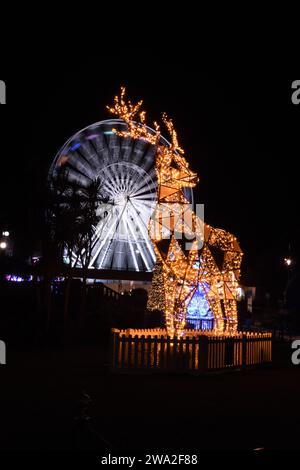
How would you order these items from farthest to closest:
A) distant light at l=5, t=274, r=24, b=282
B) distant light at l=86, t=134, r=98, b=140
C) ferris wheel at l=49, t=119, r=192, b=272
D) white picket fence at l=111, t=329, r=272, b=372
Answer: distant light at l=86, t=134, r=98, b=140 < ferris wheel at l=49, t=119, r=192, b=272 < distant light at l=5, t=274, r=24, b=282 < white picket fence at l=111, t=329, r=272, b=372

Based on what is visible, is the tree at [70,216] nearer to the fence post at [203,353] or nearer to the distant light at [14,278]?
the distant light at [14,278]

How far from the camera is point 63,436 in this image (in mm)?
6613

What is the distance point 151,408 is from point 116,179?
27440 millimetres

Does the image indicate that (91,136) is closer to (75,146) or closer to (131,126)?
(75,146)

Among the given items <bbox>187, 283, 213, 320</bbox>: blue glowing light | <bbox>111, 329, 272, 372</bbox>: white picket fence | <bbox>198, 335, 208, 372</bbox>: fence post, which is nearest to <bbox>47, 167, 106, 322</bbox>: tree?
<bbox>187, 283, 213, 320</bbox>: blue glowing light

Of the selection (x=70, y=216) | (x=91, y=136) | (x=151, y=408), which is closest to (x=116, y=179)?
(x=91, y=136)

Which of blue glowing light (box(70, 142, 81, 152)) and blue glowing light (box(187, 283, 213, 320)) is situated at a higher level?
blue glowing light (box(70, 142, 81, 152))

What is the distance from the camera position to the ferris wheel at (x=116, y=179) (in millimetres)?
33656

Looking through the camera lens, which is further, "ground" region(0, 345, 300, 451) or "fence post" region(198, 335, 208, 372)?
"fence post" region(198, 335, 208, 372)

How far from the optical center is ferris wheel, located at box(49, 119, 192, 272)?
110 ft

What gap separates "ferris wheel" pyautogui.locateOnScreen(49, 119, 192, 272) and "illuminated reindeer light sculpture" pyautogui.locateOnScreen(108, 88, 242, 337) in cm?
1862

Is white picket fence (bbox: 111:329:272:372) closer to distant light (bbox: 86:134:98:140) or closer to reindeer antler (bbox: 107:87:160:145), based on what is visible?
reindeer antler (bbox: 107:87:160:145)

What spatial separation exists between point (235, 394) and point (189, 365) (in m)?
2.62
